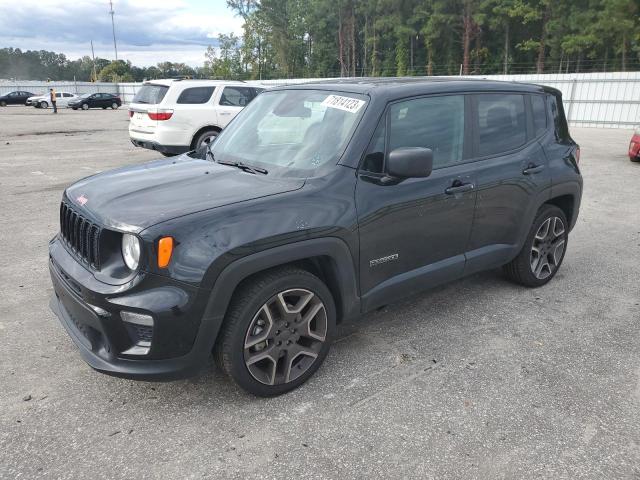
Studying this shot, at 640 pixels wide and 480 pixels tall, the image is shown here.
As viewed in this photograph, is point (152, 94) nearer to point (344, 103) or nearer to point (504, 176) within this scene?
point (344, 103)

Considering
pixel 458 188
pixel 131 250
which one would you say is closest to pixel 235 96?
pixel 458 188

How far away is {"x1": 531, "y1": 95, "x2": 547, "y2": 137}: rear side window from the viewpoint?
4.37 meters

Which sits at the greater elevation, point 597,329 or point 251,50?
Answer: point 251,50

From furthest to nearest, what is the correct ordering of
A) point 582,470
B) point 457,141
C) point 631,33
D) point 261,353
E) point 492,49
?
point 492,49 < point 631,33 < point 457,141 < point 261,353 < point 582,470

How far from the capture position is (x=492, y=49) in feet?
199

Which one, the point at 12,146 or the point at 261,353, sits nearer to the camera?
the point at 261,353

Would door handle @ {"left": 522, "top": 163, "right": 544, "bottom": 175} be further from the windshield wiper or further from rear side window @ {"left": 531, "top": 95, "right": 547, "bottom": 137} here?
the windshield wiper

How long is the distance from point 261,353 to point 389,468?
89cm

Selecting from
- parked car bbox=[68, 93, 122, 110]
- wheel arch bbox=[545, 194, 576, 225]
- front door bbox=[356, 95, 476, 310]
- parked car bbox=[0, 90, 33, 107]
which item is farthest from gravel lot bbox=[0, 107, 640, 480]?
parked car bbox=[0, 90, 33, 107]

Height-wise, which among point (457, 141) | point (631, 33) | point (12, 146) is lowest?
point (12, 146)

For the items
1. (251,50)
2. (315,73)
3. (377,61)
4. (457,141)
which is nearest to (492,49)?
(377,61)

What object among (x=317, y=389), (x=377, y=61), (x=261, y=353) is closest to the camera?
(x=261, y=353)

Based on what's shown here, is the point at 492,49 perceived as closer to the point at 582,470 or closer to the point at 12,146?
the point at 12,146

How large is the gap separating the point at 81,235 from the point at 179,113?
8.46 metres
